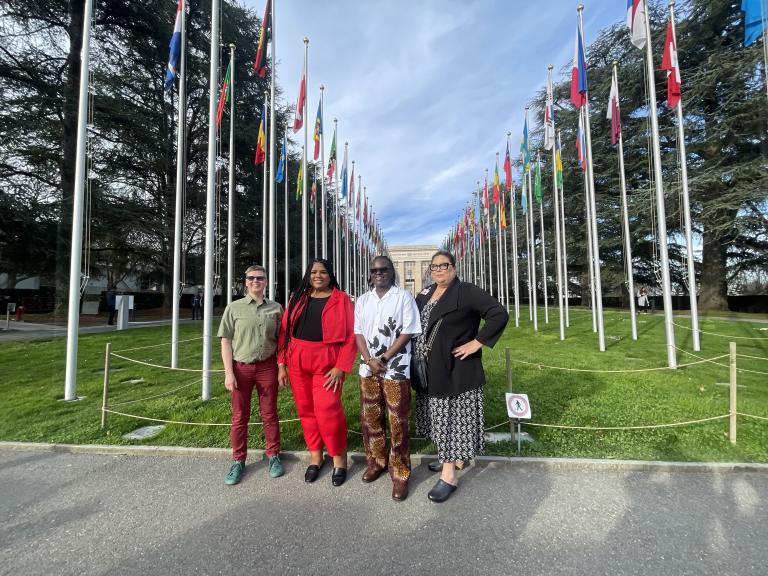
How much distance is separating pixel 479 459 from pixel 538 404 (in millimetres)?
2322

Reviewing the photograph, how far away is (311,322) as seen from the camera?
3393mm

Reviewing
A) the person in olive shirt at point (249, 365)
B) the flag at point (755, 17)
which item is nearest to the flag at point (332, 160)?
the flag at point (755, 17)

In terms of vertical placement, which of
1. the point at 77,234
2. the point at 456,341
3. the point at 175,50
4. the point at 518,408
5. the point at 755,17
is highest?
the point at 755,17

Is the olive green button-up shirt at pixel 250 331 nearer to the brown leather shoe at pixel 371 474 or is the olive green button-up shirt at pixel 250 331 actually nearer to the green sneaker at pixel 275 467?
the green sneaker at pixel 275 467

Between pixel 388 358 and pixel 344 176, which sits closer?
pixel 388 358

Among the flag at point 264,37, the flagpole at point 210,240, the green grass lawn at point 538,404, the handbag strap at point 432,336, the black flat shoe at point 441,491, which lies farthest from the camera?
the flag at point 264,37

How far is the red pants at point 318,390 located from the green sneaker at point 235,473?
789 millimetres

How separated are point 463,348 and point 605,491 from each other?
179 centimetres

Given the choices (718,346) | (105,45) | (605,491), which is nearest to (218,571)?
(605,491)

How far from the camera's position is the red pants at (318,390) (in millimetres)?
3316

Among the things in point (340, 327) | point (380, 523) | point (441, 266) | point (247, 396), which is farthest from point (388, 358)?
point (247, 396)

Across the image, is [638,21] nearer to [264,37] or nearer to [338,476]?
[264,37]

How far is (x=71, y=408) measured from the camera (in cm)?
565

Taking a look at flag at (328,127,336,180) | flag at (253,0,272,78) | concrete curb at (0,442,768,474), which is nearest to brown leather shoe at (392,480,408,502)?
concrete curb at (0,442,768,474)
